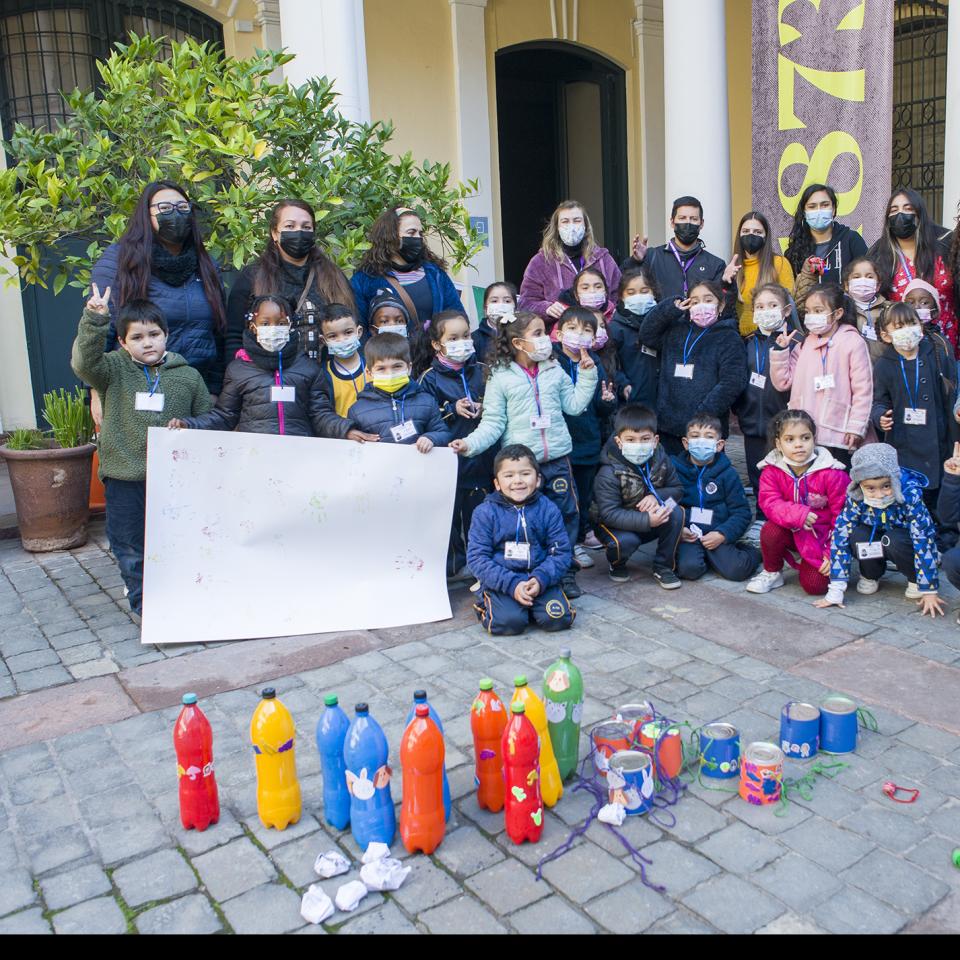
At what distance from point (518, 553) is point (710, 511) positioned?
139 centimetres

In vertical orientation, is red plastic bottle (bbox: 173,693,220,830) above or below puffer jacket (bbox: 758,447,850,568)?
below

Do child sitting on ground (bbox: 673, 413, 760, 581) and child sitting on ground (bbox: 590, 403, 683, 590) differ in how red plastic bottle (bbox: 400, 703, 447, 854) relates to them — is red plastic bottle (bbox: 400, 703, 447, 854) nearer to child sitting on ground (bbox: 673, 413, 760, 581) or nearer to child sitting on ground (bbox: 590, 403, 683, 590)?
child sitting on ground (bbox: 590, 403, 683, 590)

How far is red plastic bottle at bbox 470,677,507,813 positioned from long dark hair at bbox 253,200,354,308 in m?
3.04

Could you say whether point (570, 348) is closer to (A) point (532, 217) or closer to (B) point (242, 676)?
(B) point (242, 676)

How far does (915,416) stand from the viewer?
19.8ft

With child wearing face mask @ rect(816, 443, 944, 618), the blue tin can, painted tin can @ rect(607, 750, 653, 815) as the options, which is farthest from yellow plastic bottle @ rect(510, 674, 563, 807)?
child wearing face mask @ rect(816, 443, 944, 618)

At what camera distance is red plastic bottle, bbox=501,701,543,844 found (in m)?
3.18

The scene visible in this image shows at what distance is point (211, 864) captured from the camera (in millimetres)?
3260

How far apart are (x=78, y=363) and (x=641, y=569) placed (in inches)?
135

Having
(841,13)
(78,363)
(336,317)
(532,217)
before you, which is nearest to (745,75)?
(532,217)

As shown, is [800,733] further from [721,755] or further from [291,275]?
[291,275]

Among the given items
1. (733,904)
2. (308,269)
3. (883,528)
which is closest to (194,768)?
(733,904)

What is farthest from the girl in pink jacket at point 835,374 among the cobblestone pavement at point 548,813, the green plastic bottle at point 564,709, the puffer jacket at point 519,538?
the green plastic bottle at point 564,709

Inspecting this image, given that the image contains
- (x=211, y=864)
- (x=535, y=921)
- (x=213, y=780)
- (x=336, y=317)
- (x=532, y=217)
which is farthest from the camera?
(x=532, y=217)
